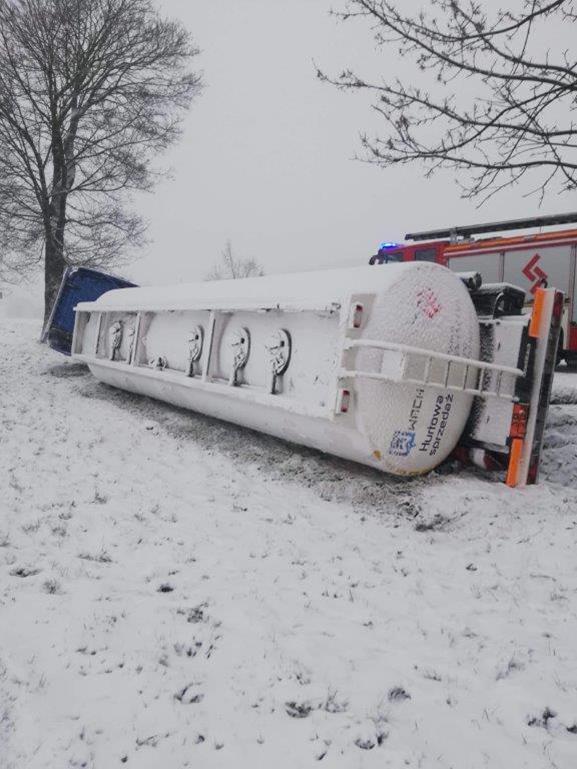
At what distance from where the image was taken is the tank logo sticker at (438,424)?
5.38m

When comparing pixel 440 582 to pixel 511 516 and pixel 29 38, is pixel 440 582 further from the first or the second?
pixel 29 38

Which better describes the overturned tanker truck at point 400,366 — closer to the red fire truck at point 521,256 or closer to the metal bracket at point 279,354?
the metal bracket at point 279,354

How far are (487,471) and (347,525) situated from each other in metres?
1.97

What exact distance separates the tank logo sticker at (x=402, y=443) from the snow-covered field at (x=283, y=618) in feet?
1.17

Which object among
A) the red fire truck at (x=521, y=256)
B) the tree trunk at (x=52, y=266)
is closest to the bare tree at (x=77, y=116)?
the tree trunk at (x=52, y=266)

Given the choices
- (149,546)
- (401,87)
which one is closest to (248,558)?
(149,546)

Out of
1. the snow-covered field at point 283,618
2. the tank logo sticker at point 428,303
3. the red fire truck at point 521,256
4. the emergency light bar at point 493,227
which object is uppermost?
the emergency light bar at point 493,227

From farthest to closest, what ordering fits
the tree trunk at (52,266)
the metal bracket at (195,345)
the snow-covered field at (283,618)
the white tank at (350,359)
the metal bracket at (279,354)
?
the tree trunk at (52,266)
the metal bracket at (195,345)
the metal bracket at (279,354)
the white tank at (350,359)
the snow-covered field at (283,618)

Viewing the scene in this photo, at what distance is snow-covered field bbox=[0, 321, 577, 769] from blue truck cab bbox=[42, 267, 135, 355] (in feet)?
23.4

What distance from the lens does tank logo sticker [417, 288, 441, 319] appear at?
515 cm

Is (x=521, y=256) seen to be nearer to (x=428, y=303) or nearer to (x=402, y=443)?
(x=428, y=303)

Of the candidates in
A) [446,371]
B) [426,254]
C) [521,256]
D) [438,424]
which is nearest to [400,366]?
[446,371]

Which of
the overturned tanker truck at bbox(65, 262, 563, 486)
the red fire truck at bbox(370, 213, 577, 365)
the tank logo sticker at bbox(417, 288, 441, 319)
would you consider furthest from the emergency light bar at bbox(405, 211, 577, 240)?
the tank logo sticker at bbox(417, 288, 441, 319)

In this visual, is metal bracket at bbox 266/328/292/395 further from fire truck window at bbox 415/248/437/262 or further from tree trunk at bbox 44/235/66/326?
tree trunk at bbox 44/235/66/326
